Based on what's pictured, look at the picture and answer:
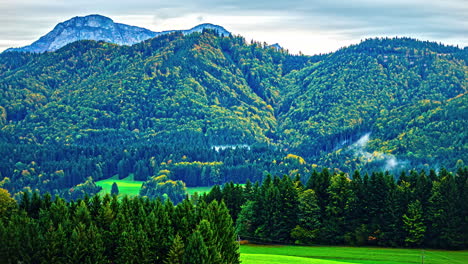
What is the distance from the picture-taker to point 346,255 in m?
112

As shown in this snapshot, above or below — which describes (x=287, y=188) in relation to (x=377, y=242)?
above

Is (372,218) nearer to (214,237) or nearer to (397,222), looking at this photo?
(397,222)

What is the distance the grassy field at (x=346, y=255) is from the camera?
101 m

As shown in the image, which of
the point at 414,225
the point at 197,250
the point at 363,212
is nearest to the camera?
the point at 197,250

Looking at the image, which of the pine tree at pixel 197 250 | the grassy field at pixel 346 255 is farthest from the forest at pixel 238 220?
the grassy field at pixel 346 255

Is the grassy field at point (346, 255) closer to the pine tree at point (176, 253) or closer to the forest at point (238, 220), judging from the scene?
the forest at point (238, 220)

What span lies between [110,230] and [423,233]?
201ft

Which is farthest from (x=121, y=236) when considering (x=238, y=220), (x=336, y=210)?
(x=336, y=210)

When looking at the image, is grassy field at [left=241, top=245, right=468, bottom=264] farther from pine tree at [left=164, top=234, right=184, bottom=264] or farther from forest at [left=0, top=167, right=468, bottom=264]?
pine tree at [left=164, top=234, right=184, bottom=264]

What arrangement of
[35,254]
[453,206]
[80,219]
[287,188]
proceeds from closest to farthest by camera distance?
[35,254] → [80,219] → [453,206] → [287,188]

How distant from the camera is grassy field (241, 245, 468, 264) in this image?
101 meters

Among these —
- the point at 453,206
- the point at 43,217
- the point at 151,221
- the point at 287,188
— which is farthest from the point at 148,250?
the point at 453,206

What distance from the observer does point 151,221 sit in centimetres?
8738

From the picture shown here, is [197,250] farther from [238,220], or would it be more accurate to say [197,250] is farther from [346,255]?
[238,220]
